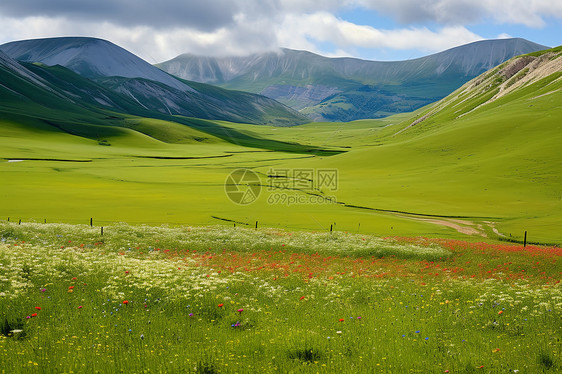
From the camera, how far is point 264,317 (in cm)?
1326

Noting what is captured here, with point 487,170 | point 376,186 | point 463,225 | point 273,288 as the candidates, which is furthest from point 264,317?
point 487,170

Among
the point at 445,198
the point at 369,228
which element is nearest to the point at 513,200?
the point at 445,198

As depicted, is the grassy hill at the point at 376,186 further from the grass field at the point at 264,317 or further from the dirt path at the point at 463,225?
the grass field at the point at 264,317

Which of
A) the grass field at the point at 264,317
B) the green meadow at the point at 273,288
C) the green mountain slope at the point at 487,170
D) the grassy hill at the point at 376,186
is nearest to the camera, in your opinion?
the grass field at the point at 264,317

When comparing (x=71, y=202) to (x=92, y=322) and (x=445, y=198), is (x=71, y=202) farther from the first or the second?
(x=445, y=198)

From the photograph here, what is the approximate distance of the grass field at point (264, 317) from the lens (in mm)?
9914

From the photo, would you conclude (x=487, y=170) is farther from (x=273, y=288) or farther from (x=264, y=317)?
(x=264, y=317)

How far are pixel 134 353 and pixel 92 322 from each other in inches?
104

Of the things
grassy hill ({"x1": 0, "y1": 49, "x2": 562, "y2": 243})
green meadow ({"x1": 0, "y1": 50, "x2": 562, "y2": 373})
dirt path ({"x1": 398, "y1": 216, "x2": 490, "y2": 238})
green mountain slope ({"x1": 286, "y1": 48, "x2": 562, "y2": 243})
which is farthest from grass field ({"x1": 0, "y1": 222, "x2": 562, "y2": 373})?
green mountain slope ({"x1": 286, "y1": 48, "x2": 562, "y2": 243})

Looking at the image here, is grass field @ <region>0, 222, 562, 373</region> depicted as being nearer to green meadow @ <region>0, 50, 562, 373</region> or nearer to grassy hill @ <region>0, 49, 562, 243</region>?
green meadow @ <region>0, 50, 562, 373</region>

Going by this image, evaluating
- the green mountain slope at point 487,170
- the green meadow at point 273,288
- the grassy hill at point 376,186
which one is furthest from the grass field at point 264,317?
the green mountain slope at point 487,170

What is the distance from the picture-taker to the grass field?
991cm

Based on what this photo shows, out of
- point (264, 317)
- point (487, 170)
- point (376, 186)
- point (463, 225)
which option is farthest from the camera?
point (487, 170)

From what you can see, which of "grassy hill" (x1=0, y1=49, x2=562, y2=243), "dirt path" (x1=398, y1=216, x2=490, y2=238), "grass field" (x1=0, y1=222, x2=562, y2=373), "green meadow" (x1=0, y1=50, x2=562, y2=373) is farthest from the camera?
"grassy hill" (x1=0, y1=49, x2=562, y2=243)
